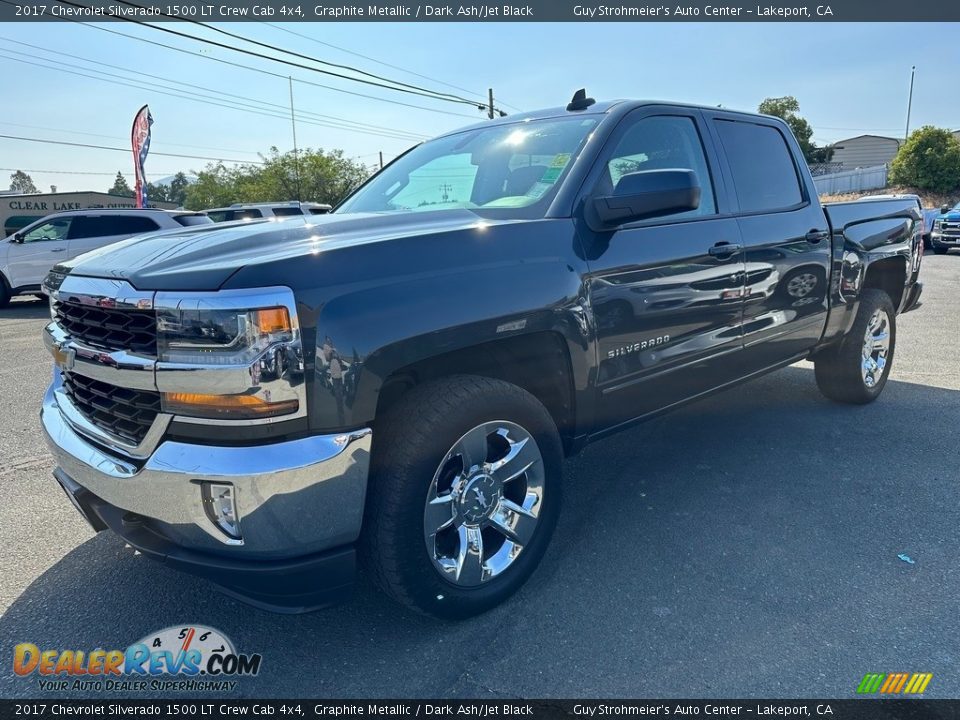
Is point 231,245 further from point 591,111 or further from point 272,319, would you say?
point 591,111

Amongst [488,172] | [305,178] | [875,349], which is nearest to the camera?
[488,172]

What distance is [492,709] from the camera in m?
2.08

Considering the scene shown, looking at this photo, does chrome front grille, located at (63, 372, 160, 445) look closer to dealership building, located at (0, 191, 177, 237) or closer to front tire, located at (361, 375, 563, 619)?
front tire, located at (361, 375, 563, 619)

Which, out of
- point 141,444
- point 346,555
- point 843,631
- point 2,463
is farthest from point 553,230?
point 2,463

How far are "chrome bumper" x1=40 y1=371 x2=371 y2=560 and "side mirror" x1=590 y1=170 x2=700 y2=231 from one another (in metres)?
1.38

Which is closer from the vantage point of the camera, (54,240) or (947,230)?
(54,240)

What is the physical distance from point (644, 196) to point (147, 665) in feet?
8.40

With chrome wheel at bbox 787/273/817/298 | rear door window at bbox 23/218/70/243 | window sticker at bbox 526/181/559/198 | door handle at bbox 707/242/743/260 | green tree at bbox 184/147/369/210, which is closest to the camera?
window sticker at bbox 526/181/559/198

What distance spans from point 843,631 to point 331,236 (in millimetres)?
2354

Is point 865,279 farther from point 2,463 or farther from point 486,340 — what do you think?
point 2,463

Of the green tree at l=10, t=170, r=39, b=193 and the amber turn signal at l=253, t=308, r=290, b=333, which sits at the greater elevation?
the green tree at l=10, t=170, r=39, b=193

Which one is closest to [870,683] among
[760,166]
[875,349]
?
[760,166]

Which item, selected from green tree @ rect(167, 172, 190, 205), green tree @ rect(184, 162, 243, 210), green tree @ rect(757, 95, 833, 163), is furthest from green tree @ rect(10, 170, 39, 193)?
green tree @ rect(757, 95, 833, 163)

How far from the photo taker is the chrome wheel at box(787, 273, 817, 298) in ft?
12.7
